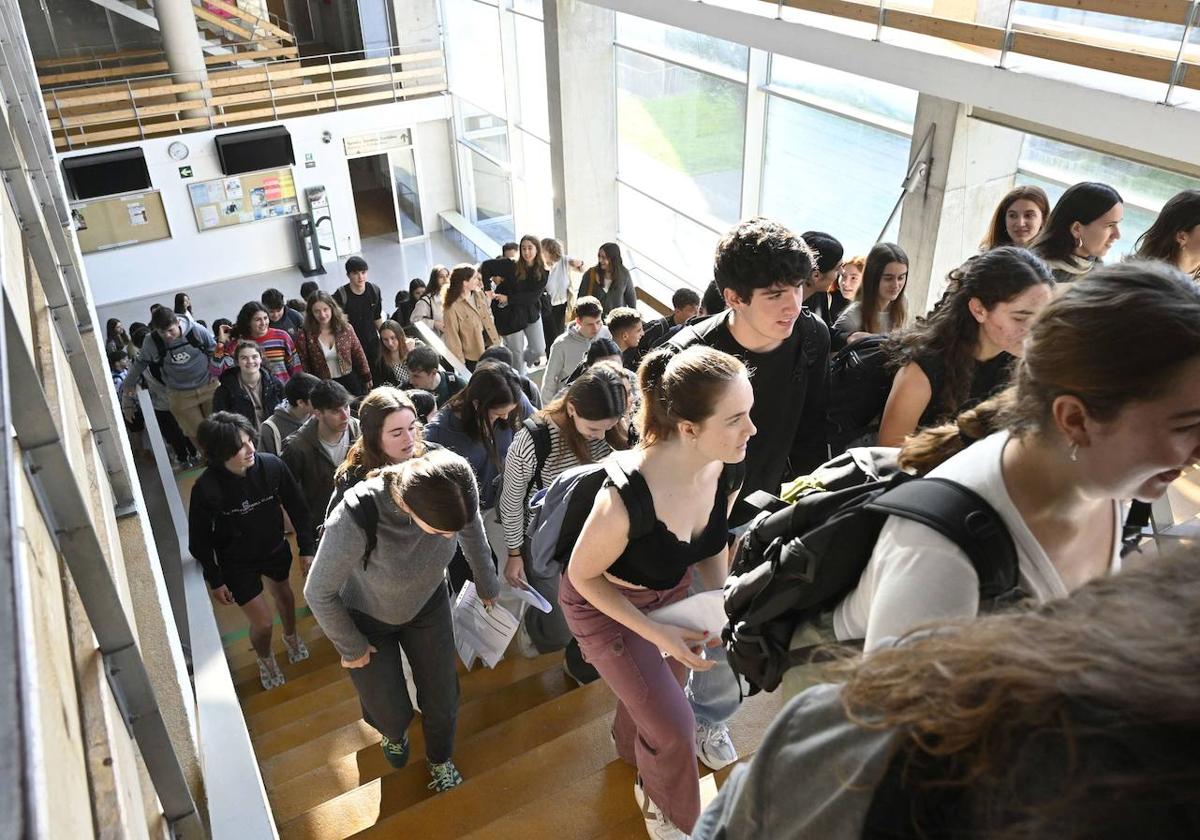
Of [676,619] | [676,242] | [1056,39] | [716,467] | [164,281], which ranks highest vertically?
[1056,39]

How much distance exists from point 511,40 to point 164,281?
7753 mm

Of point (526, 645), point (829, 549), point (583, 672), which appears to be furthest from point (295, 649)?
point (829, 549)

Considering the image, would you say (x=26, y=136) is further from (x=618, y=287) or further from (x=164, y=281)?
(x=164, y=281)

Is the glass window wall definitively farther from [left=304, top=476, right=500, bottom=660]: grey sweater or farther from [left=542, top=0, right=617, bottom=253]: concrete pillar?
[left=304, top=476, right=500, bottom=660]: grey sweater

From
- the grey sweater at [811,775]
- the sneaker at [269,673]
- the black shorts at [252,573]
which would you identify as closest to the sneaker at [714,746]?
the grey sweater at [811,775]

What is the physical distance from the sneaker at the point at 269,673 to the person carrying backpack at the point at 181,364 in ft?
8.89

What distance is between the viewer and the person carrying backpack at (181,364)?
7.41 metres

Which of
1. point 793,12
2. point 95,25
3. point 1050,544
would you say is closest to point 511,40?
point 793,12

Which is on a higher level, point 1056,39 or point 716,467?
point 1056,39

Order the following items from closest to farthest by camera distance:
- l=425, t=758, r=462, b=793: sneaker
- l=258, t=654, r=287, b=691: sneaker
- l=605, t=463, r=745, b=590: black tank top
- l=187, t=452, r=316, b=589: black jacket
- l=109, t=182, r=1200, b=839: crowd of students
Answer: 1. l=109, t=182, r=1200, b=839: crowd of students
2. l=605, t=463, r=745, b=590: black tank top
3. l=425, t=758, r=462, b=793: sneaker
4. l=187, t=452, r=316, b=589: black jacket
5. l=258, t=654, r=287, b=691: sneaker

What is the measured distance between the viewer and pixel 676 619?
2852 millimetres

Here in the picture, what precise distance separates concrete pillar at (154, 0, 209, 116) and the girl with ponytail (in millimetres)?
16764

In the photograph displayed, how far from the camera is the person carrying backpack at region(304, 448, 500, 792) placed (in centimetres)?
325

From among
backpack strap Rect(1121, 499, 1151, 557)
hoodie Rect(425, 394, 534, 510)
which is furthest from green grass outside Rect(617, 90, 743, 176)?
backpack strap Rect(1121, 499, 1151, 557)
